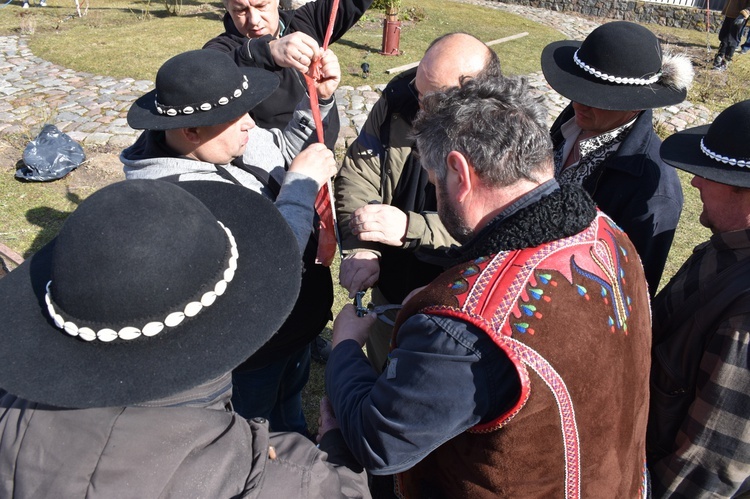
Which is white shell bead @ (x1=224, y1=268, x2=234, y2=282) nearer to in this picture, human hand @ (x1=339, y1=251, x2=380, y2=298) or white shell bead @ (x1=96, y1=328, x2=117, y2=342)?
white shell bead @ (x1=96, y1=328, x2=117, y2=342)

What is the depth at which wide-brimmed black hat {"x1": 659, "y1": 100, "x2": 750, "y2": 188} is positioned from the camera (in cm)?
189

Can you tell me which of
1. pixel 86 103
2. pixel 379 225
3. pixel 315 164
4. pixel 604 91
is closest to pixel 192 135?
pixel 315 164

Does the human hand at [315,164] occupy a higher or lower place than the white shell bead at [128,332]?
lower

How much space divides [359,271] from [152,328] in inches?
54.8

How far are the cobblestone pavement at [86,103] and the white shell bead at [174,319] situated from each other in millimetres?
5957

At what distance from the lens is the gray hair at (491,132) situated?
1.59 metres

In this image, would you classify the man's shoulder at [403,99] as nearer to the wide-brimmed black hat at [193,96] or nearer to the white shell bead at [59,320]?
the wide-brimmed black hat at [193,96]

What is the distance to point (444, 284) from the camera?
4.84ft

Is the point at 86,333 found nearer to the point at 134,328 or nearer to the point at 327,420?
Result: the point at 134,328

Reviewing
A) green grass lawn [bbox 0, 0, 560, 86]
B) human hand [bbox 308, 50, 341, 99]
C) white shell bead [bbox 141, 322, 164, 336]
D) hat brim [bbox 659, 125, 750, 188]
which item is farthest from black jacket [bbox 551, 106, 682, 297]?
green grass lawn [bbox 0, 0, 560, 86]

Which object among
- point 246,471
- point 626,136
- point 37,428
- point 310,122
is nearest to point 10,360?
point 37,428

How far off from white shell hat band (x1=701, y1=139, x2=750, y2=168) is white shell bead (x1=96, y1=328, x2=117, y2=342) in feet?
6.97

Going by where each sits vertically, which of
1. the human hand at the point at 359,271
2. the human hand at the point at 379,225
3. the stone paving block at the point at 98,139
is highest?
the human hand at the point at 379,225

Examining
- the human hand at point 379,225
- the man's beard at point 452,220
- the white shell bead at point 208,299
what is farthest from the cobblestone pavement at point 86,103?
the white shell bead at point 208,299
